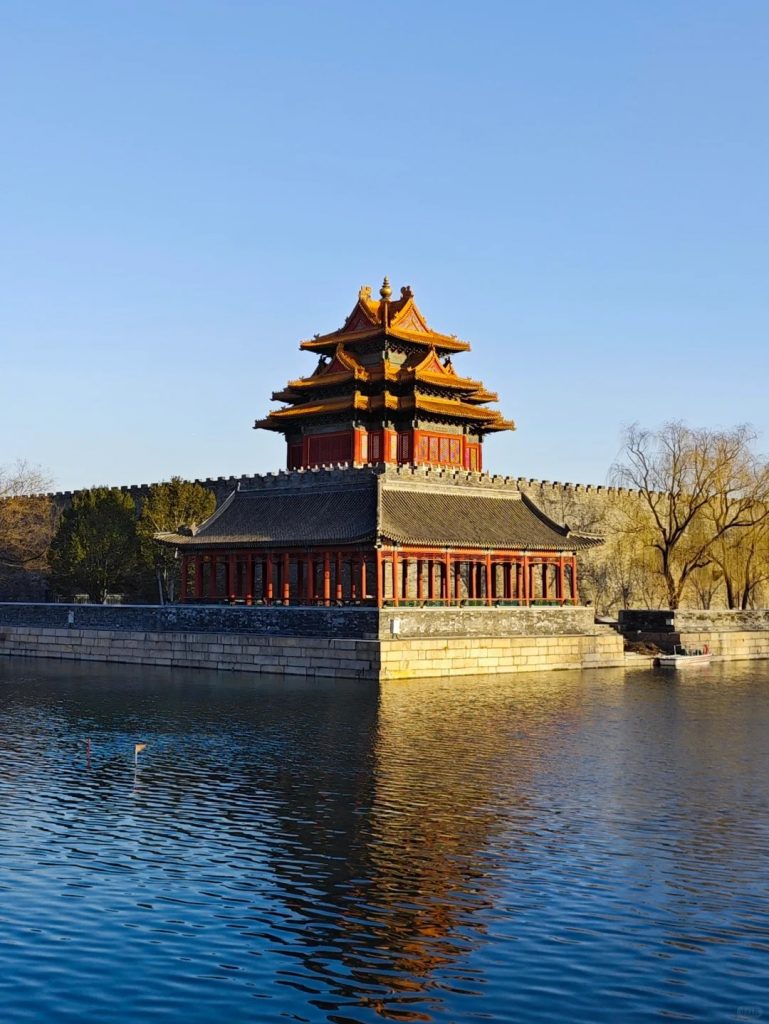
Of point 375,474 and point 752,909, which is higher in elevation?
point 375,474

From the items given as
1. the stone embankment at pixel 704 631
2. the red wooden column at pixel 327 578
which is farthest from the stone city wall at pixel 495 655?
the red wooden column at pixel 327 578

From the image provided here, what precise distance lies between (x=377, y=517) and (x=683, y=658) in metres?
15.4

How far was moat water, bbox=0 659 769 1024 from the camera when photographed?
1195cm

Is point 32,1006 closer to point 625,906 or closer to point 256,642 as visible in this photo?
point 625,906

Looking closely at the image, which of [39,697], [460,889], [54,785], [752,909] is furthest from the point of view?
[39,697]

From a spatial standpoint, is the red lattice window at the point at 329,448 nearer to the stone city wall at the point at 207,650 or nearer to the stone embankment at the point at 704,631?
the stone city wall at the point at 207,650

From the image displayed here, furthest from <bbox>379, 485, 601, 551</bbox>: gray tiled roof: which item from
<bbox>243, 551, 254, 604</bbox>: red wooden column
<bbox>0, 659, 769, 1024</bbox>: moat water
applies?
<bbox>0, 659, 769, 1024</bbox>: moat water

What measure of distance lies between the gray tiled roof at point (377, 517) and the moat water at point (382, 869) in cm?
1463

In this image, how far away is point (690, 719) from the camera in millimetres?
32031

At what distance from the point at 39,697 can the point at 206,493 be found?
25.4 metres

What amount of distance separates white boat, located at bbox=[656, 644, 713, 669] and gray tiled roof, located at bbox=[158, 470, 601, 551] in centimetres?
596

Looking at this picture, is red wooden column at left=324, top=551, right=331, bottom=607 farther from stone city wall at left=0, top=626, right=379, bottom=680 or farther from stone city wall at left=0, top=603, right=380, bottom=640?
stone city wall at left=0, top=626, right=379, bottom=680

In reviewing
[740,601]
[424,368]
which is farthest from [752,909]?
[740,601]

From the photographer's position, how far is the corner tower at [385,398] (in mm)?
56844
